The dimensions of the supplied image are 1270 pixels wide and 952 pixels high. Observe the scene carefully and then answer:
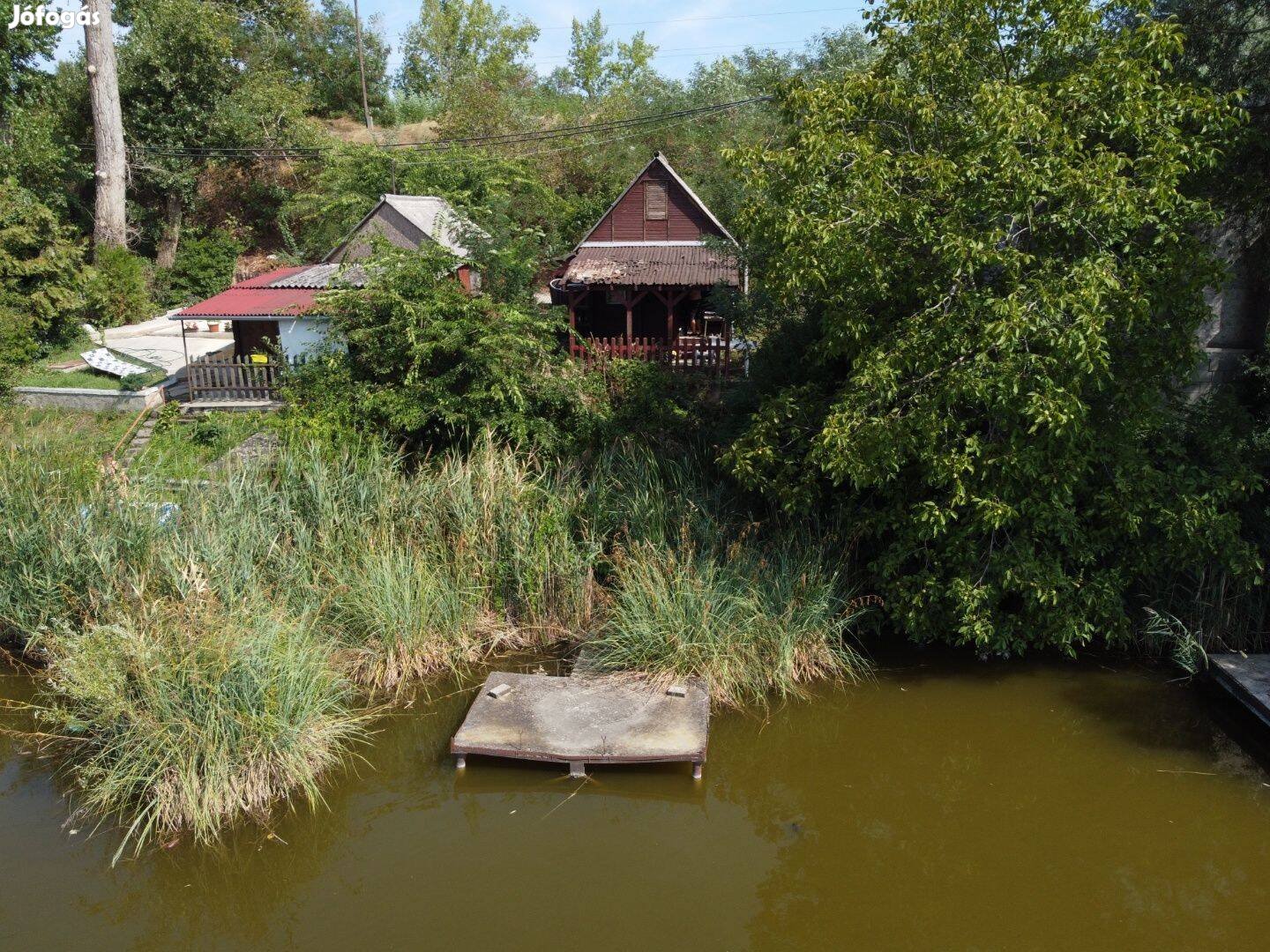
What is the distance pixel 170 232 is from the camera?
94.8 feet

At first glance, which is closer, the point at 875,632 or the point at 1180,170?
the point at 1180,170

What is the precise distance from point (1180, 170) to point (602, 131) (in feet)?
89.8

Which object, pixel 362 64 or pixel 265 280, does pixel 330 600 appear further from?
pixel 362 64

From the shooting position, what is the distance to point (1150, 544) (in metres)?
8.88

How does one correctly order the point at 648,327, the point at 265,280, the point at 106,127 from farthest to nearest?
the point at 106,127 < the point at 648,327 < the point at 265,280

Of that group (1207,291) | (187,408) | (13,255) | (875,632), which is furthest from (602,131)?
(875,632)

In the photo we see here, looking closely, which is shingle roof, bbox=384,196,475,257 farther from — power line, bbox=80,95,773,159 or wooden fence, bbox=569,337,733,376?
power line, bbox=80,95,773,159

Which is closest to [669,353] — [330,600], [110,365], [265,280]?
[330,600]

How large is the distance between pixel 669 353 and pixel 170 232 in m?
20.8

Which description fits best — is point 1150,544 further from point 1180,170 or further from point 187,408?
point 187,408

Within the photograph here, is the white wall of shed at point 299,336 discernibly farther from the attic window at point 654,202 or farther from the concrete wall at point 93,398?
the attic window at point 654,202

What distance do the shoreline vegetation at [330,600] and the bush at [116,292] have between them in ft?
43.8

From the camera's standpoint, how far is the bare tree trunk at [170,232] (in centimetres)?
2866

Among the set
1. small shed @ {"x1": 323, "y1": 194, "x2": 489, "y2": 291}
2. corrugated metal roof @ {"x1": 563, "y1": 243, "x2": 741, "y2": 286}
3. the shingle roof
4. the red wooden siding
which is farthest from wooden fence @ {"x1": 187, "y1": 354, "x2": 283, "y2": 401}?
the red wooden siding
